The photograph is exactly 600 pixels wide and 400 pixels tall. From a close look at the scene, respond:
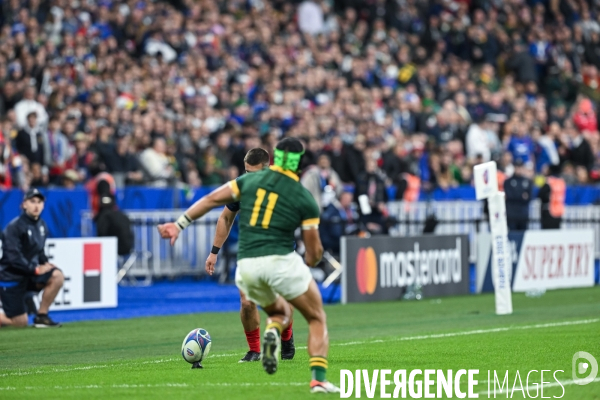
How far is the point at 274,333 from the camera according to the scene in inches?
359

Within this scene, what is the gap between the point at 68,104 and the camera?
24.2 meters

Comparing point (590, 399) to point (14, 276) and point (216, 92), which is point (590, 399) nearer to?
point (14, 276)

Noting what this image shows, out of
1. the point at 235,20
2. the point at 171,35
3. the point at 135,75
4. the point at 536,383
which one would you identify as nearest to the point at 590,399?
the point at 536,383

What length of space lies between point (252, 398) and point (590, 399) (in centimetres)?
255

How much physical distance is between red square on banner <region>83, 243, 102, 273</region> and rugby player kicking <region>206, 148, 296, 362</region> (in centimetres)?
699

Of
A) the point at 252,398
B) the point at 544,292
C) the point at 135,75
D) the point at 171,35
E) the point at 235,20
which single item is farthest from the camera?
the point at 235,20

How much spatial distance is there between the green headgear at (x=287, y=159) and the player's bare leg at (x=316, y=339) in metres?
0.95

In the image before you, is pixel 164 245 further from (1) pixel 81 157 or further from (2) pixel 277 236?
(2) pixel 277 236

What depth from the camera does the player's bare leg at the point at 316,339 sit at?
9.22m

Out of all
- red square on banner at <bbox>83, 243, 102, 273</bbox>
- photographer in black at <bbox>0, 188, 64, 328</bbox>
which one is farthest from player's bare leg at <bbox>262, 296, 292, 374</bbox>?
red square on banner at <bbox>83, 243, 102, 273</bbox>

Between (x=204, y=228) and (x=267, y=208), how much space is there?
50.9 feet

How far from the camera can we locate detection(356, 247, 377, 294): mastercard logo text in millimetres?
19797
